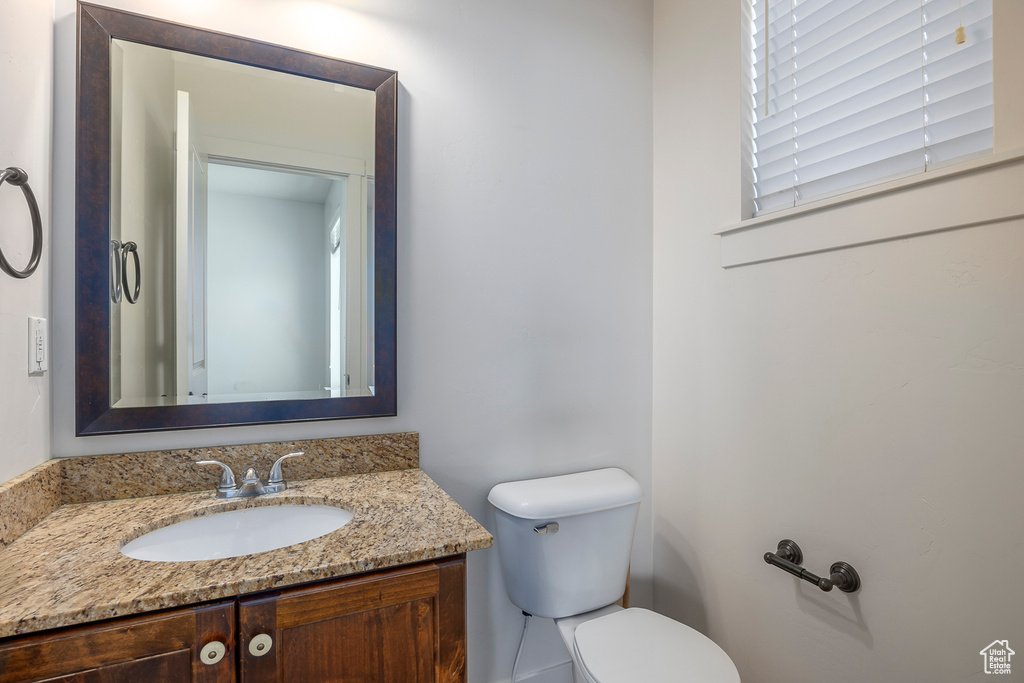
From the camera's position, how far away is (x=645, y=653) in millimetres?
1197

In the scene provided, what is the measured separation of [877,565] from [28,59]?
204cm

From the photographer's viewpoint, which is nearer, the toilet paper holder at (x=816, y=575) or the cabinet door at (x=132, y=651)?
the cabinet door at (x=132, y=651)

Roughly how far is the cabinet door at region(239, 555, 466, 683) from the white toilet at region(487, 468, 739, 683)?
47 centimetres

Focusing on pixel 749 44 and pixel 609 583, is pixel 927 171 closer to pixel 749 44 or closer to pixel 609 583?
pixel 749 44

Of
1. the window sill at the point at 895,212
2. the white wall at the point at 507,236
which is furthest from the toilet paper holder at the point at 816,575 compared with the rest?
Result: the window sill at the point at 895,212

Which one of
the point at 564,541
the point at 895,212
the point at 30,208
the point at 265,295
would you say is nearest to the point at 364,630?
the point at 564,541

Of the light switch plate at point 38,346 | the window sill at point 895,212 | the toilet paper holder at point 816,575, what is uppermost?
the window sill at point 895,212

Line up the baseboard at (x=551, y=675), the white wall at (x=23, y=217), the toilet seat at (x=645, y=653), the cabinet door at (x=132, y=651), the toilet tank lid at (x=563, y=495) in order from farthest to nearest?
the baseboard at (x=551, y=675), the toilet tank lid at (x=563, y=495), the toilet seat at (x=645, y=653), the white wall at (x=23, y=217), the cabinet door at (x=132, y=651)

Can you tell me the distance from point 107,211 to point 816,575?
72.9 inches

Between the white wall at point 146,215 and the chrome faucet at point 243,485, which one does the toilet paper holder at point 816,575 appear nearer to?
the chrome faucet at point 243,485

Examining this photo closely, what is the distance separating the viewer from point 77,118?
108cm

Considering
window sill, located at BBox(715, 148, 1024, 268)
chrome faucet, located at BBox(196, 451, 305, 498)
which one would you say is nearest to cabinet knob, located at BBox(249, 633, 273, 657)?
chrome faucet, located at BBox(196, 451, 305, 498)

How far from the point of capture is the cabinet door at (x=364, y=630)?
769 mm

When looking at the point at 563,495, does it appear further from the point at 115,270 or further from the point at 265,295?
the point at 115,270
